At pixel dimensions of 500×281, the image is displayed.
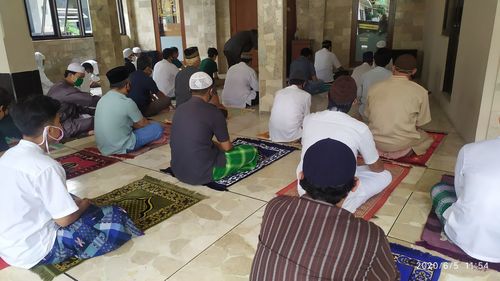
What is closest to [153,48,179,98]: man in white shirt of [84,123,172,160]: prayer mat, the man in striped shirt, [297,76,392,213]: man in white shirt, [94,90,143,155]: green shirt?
[84,123,172,160]: prayer mat

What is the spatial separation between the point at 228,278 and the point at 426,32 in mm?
7031

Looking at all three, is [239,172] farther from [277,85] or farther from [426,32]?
[426,32]

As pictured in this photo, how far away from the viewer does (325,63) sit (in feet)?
22.7

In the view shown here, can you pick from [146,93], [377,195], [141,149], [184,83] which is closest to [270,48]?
[184,83]

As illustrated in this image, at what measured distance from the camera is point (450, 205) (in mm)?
2178

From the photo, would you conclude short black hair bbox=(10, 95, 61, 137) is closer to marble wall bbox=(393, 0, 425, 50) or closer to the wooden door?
the wooden door

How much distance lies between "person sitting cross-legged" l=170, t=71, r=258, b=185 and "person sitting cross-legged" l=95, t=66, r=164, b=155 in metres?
0.88

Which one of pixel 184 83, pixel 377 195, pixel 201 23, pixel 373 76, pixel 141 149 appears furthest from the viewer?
pixel 201 23

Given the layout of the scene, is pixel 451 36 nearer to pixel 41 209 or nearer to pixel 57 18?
pixel 41 209

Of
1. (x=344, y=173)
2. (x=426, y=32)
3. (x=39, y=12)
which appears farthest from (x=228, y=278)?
(x=39, y=12)

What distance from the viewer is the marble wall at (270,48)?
15.9ft

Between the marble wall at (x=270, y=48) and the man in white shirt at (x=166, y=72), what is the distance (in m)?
1.70

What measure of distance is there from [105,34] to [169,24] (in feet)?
10.1

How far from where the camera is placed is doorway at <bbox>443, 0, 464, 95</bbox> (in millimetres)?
4875
